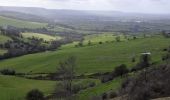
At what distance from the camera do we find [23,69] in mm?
111562

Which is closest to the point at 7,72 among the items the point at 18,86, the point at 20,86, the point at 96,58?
the point at 18,86

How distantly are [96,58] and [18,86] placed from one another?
41090mm

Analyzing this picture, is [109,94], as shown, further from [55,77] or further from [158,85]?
[55,77]

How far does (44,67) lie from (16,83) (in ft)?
77.8

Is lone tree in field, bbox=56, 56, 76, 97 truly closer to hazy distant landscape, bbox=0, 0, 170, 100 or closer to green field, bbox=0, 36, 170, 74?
hazy distant landscape, bbox=0, 0, 170, 100

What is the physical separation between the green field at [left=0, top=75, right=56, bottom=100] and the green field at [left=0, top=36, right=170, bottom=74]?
14797 mm

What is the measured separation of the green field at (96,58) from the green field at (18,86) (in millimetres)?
14797

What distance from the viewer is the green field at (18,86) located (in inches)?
2853

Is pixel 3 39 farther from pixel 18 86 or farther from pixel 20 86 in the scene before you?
pixel 20 86

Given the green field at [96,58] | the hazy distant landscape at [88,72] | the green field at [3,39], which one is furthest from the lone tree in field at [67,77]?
the green field at [3,39]

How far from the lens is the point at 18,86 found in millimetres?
85250

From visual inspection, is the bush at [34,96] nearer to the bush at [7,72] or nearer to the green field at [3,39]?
the bush at [7,72]

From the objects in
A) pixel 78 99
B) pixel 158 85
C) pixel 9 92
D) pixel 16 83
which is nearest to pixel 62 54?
pixel 16 83

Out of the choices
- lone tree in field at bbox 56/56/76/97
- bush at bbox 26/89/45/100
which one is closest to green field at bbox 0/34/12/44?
bush at bbox 26/89/45/100
